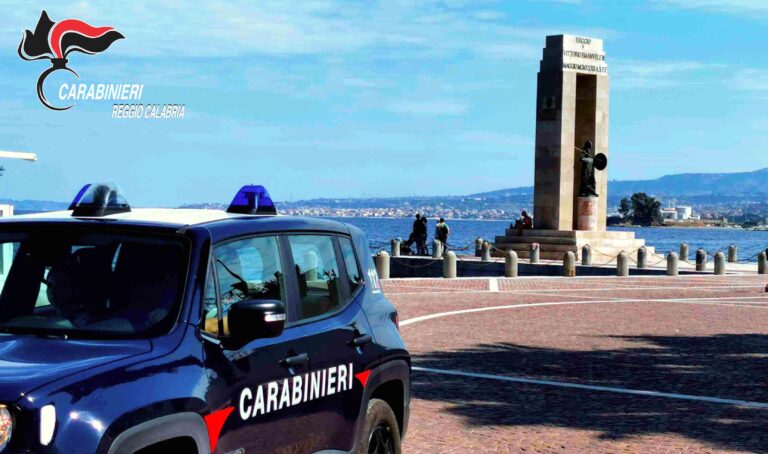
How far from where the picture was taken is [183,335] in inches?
172

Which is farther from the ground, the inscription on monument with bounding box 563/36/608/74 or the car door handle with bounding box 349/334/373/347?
the inscription on monument with bounding box 563/36/608/74

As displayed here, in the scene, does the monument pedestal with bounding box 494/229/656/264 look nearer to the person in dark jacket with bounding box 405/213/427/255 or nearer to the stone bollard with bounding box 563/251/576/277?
the person in dark jacket with bounding box 405/213/427/255

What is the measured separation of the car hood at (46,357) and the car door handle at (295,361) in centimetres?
79

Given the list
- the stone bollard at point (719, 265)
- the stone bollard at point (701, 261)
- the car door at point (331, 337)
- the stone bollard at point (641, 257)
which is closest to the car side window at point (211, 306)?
the car door at point (331, 337)

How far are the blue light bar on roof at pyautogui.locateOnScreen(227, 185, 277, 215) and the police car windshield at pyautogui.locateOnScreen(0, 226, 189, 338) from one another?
0.80 metres

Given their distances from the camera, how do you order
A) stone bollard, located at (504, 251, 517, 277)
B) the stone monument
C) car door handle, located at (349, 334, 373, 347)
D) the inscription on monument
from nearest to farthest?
car door handle, located at (349, 334, 373, 347)
stone bollard, located at (504, 251, 517, 277)
the stone monument
the inscription on monument

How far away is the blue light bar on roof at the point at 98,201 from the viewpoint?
5.05m

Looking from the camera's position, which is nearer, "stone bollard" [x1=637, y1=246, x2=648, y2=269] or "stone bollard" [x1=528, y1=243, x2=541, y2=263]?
"stone bollard" [x1=637, y1=246, x2=648, y2=269]

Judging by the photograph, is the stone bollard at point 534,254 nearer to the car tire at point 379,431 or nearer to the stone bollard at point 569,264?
the stone bollard at point 569,264

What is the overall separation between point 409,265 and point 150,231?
39966 millimetres

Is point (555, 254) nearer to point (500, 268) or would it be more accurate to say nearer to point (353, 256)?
point (500, 268)

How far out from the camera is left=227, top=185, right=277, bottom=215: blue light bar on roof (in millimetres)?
5543

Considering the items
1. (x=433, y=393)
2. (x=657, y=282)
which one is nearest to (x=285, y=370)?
(x=433, y=393)

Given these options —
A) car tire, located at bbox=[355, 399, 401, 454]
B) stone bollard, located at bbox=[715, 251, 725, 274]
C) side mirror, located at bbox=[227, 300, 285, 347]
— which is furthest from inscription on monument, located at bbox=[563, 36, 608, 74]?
side mirror, located at bbox=[227, 300, 285, 347]
